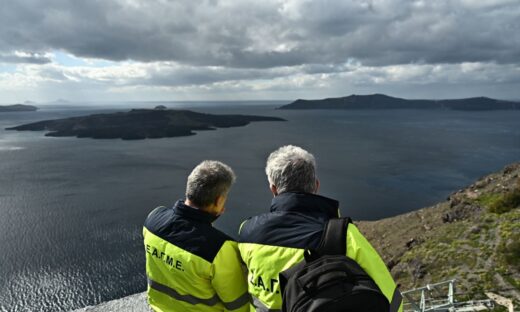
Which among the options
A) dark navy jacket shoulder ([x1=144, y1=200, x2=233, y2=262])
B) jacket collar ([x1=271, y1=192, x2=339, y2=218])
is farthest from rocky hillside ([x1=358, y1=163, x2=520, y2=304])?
dark navy jacket shoulder ([x1=144, y1=200, x2=233, y2=262])

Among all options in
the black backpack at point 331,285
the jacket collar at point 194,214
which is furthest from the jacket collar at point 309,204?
the jacket collar at point 194,214

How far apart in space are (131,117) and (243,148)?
100 meters

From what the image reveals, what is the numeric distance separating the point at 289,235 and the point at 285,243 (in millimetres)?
68

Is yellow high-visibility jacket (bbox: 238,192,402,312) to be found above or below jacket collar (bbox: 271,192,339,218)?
below

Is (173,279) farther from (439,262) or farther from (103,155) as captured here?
(103,155)

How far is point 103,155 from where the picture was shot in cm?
9738

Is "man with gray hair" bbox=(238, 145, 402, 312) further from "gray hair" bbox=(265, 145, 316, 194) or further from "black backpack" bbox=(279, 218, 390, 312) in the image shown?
"black backpack" bbox=(279, 218, 390, 312)

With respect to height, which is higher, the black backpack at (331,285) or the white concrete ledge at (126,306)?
the black backpack at (331,285)

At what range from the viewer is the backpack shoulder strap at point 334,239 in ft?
7.53

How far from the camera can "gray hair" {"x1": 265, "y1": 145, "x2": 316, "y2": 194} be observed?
303 centimetres

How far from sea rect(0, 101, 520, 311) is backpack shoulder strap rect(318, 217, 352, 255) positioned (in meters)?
32.7

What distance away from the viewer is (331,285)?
2080 millimetres

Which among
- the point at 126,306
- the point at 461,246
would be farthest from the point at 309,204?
the point at 461,246

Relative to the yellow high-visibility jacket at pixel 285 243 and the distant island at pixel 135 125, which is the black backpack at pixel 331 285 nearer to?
the yellow high-visibility jacket at pixel 285 243
